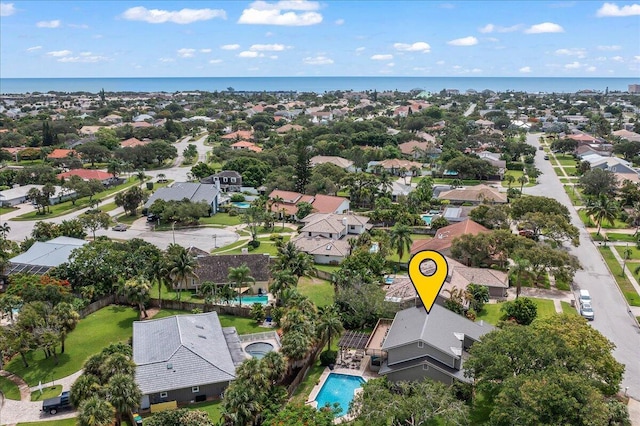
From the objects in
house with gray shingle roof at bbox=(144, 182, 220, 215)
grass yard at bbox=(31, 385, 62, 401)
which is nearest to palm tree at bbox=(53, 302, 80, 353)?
grass yard at bbox=(31, 385, 62, 401)

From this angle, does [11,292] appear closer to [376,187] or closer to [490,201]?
[376,187]

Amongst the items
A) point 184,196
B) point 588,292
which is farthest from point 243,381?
point 184,196

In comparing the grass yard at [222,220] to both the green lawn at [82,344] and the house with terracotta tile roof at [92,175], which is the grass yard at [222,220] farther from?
the house with terracotta tile roof at [92,175]

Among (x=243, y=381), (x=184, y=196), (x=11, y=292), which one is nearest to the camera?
(x=243, y=381)

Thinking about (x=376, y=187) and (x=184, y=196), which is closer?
(x=184, y=196)

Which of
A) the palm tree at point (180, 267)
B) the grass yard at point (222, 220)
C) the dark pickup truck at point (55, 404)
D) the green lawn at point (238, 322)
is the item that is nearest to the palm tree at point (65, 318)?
the dark pickup truck at point (55, 404)

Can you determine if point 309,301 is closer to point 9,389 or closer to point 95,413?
point 95,413
